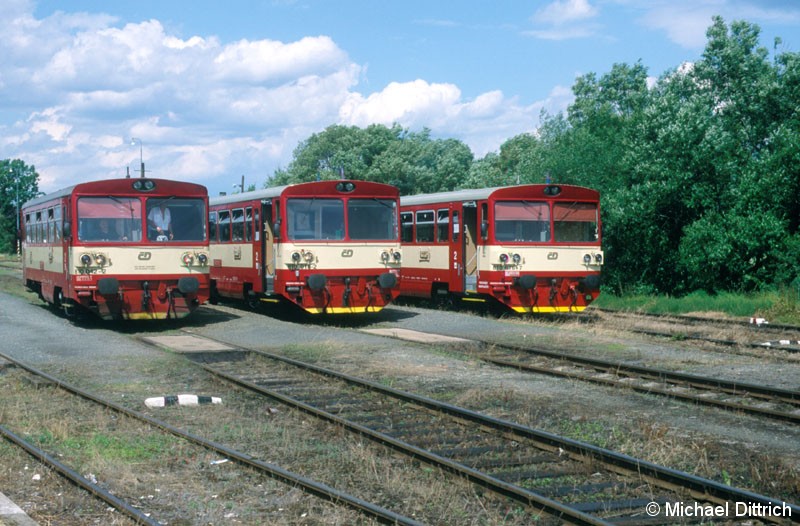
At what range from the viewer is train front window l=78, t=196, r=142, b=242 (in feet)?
59.0

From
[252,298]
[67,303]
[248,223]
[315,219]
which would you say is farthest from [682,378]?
[67,303]

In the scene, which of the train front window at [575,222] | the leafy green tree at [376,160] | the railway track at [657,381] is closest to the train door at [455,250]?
the train front window at [575,222]

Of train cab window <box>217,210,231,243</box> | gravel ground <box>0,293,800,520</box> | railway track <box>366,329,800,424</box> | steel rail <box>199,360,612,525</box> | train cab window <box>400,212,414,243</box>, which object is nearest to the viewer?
steel rail <box>199,360,612,525</box>

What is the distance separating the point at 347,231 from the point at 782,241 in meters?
12.2

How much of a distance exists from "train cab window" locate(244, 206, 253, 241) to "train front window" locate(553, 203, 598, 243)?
22.3 feet

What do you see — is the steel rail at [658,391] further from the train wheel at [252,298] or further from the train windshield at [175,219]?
the train wheel at [252,298]

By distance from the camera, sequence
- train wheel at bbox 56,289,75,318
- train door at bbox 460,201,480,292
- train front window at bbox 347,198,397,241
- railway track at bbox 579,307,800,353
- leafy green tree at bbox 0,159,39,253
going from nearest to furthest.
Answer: railway track at bbox 579,307,800,353 → train front window at bbox 347,198,397,241 → train wheel at bbox 56,289,75,318 → train door at bbox 460,201,480,292 → leafy green tree at bbox 0,159,39,253

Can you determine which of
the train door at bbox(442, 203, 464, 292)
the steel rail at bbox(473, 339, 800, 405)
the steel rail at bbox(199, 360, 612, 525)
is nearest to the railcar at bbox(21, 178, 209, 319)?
the train door at bbox(442, 203, 464, 292)

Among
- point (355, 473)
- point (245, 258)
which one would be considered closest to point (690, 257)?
point (245, 258)

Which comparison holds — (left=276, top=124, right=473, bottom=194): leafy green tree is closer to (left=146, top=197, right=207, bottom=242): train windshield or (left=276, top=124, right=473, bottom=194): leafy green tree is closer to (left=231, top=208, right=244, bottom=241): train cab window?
(left=231, top=208, right=244, bottom=241): train cab window

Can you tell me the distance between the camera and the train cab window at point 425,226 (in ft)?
74.3

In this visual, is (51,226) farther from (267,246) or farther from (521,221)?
(521,221)

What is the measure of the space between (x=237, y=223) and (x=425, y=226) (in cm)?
457

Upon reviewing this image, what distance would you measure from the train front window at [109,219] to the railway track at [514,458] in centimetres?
718
